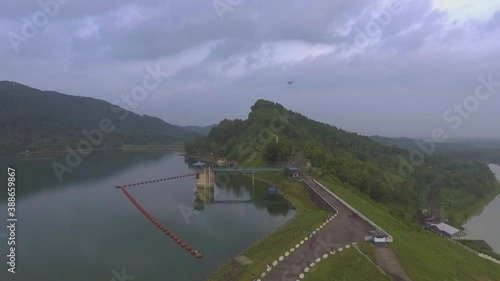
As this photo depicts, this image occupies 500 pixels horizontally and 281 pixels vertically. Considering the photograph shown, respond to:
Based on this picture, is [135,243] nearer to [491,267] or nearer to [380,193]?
[491,267]

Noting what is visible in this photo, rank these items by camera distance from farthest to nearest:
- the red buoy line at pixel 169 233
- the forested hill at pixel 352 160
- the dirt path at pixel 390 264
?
the forested hill at pixel 352 160 < the red buoy line at pixel 169 233 < the dirt path at pixel 390 264

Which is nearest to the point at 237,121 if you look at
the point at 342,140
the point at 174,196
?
the point at 342,140

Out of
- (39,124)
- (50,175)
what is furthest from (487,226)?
(39,124)

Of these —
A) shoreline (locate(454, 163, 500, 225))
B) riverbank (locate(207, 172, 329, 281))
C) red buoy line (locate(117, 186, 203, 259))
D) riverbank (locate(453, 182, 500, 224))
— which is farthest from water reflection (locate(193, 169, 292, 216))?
riverbank (locate(453, 182, 500, 224))

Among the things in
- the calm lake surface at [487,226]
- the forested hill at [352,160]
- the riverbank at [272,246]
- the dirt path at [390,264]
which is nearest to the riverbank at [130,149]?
the forested hill at [352,160]

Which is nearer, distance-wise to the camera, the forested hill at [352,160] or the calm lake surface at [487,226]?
the calm lake surface at [487,226]

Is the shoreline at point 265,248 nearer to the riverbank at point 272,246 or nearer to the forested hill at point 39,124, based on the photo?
the riverbank at point 272,246

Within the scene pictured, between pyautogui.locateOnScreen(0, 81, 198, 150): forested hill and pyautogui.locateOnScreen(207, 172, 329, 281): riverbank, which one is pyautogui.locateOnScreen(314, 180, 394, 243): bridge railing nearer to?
pyautogui.locateOnScreen(207, 172, 329, 281): riverbank
